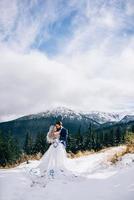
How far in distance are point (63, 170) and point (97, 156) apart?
28.0 ft

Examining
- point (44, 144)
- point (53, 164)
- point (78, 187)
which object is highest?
point (44, 144)

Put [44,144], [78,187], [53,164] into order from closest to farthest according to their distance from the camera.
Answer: [78,187] → [53,164] → [44,144]

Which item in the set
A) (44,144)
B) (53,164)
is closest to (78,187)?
(53,164)

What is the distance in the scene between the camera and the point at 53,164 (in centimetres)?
1791

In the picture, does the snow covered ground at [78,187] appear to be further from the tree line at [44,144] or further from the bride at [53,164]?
the tree line at [44,144]

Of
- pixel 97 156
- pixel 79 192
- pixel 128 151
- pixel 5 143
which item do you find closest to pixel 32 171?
pixel 79 192

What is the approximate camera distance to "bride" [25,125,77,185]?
17147 millimetres

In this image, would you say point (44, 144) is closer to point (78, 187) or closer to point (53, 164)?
point (53, 164)

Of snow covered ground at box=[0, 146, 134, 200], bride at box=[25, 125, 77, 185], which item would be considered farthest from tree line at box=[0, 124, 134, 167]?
snow covered ground at box=[0, 146, 134, 200]

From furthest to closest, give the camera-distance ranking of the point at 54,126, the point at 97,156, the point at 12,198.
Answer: the point at 97,156, the point at 54,126, the point at 12,198

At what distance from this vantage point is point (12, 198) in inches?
544

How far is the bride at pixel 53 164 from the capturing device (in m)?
Result: 17.1

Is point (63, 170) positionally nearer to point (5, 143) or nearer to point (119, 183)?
point (119, 183)

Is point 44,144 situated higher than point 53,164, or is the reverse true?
point 44,144
